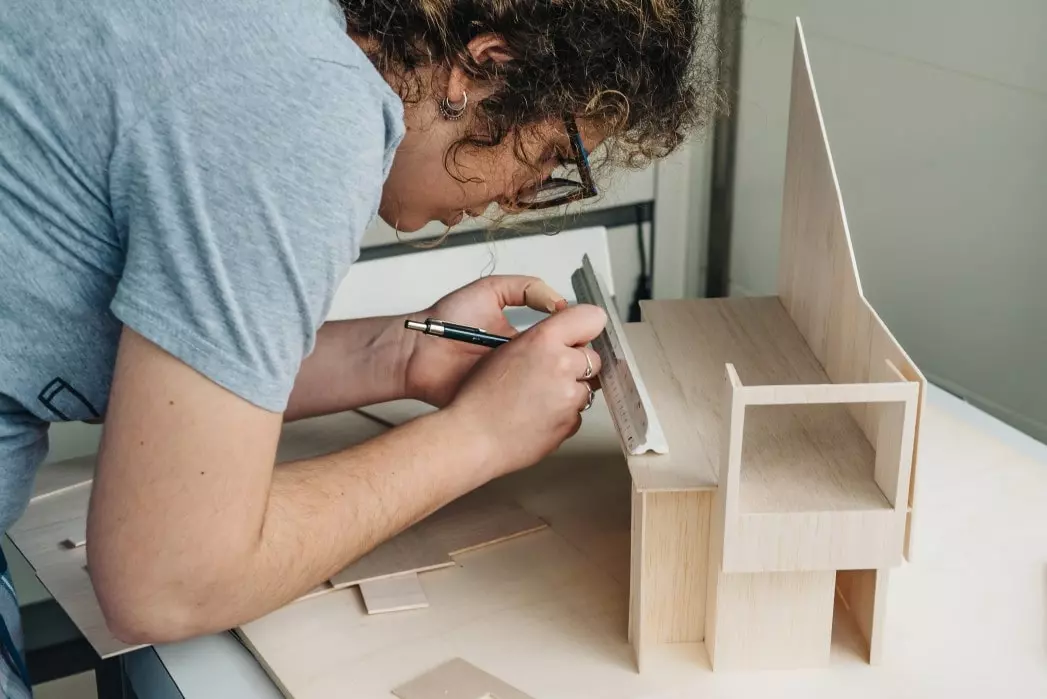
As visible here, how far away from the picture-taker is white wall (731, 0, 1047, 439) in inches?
55.4

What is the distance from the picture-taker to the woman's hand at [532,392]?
3.16 ft

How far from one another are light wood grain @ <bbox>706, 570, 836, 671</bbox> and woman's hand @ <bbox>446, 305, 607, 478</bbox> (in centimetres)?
22

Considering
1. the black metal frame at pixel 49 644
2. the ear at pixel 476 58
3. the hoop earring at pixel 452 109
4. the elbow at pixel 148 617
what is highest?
the ear at pixel 476 58

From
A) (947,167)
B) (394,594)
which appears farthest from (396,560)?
(947,167)

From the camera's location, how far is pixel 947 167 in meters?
1.52

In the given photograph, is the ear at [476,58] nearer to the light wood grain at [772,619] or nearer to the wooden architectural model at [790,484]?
the wooden architectural model at [790,484]

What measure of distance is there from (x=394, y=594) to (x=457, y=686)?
13 centimetres

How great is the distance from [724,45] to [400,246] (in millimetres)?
624

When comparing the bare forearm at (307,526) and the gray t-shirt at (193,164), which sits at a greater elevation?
the gray t-shirt at (193,164)

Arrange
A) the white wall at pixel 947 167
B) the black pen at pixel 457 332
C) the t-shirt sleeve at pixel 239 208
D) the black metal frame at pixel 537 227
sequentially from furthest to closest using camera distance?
1. the black metal frame at pixel 537 227
2. the white wall at pixel 947 167
3. the black pen at pixel 457 332
4. the t-shirt sleeve at pixel 239 208

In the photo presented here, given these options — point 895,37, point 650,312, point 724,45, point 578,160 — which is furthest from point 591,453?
point 724,45

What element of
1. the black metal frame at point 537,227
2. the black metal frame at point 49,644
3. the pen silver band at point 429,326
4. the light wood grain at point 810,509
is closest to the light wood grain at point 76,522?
the pen silver band at point 429,326

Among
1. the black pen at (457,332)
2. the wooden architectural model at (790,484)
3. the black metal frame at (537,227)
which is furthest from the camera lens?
the black metal frame at (537,227)

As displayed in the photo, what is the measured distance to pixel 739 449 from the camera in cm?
76
